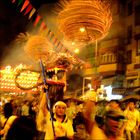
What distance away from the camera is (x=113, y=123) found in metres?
4.20

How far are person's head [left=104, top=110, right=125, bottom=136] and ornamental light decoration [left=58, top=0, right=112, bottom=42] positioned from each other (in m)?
2.72

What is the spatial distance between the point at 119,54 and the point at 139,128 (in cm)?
1901

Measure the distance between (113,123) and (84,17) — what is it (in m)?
2.85

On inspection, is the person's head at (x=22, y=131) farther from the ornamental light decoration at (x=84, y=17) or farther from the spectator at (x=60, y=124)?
the ornamental light decoration at (x=84, y=17)

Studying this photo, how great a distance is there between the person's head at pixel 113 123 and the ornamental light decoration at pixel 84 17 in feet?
8.92

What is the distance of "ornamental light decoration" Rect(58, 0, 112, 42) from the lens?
21.0ft

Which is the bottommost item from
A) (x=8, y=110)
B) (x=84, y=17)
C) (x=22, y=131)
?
(x=22, y=131)

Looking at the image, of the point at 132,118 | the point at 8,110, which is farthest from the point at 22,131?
the point at 132,118

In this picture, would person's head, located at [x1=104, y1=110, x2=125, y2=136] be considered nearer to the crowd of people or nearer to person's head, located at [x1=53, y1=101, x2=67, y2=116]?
the crowd of people

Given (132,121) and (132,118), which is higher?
(132,118)

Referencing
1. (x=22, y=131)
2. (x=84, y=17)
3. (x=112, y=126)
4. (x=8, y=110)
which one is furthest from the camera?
(x=84, y=17)

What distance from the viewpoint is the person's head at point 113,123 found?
4.19 meters

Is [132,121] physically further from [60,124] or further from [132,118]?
[60,124]

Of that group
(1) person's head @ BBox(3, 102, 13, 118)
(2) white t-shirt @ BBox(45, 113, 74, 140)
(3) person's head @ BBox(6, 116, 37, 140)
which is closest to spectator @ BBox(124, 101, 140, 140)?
(1) person's head @ BBox(3, 102, 13, 118)
